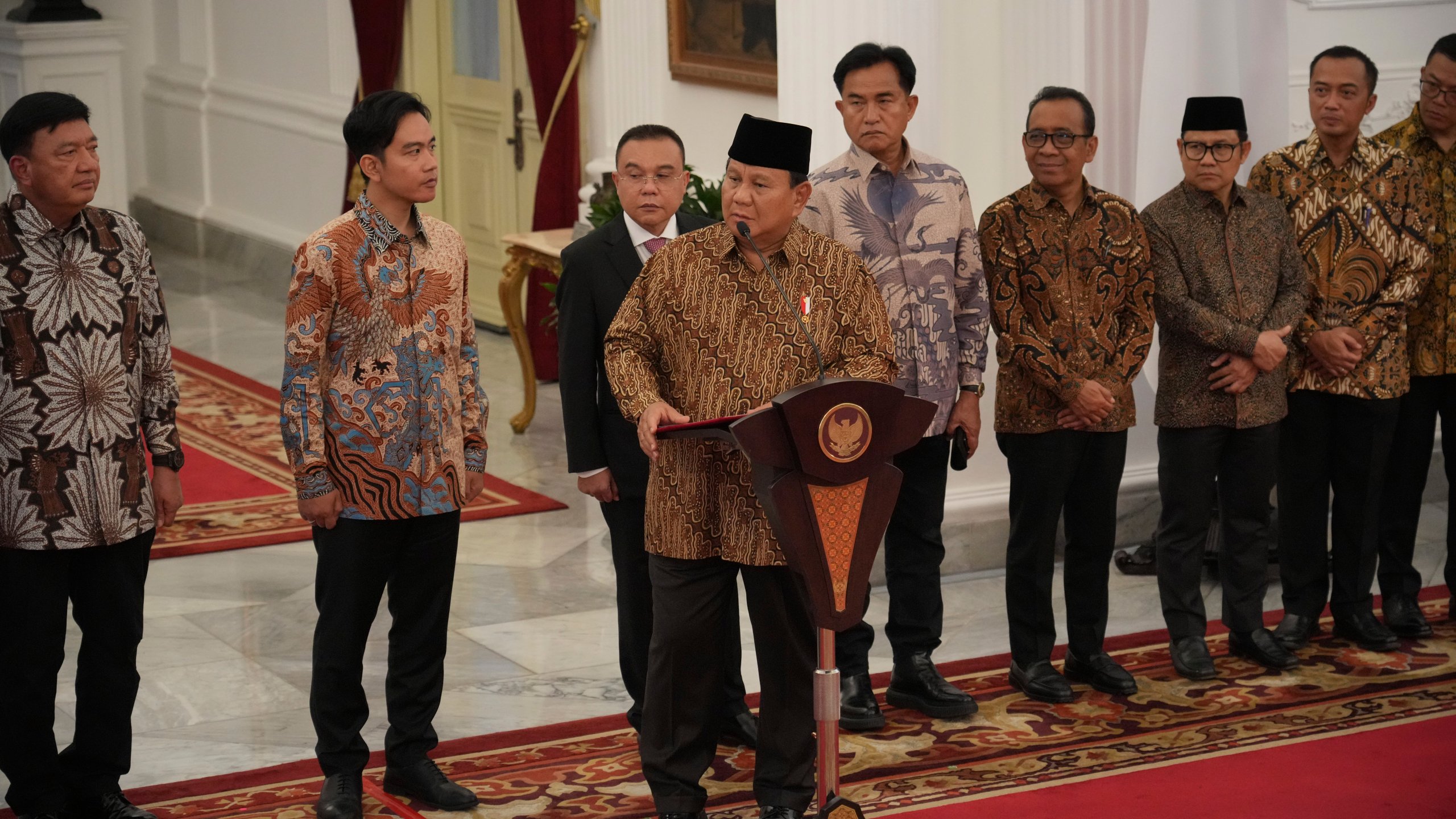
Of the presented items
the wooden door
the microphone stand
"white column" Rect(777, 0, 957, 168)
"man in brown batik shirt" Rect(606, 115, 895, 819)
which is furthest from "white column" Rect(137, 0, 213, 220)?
the microphone stand

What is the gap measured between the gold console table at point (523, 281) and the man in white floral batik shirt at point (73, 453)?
13.7 ft

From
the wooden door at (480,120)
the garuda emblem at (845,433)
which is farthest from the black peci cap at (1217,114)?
the wooden door at (480,120)

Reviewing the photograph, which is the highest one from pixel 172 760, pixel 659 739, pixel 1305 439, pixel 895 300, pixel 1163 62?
pixel 1163 62

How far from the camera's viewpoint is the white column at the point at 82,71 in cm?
1142

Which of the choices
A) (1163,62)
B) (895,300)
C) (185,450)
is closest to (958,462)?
(895,300)

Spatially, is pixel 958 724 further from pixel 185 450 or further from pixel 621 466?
pixel 185 450

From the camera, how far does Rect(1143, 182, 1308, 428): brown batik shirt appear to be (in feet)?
15.2

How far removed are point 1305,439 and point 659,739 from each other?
2.30 metres

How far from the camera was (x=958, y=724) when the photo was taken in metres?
4.46

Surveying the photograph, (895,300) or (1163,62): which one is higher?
(1163,62)

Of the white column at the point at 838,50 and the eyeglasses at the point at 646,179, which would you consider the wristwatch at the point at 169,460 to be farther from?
the white column at the point at 838,50

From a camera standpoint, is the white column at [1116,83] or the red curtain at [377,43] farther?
the red curtain at [377,43]

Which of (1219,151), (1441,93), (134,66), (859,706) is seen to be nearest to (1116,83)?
(1441,93)

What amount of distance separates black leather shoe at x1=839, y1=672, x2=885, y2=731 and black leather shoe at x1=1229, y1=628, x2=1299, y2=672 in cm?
116
